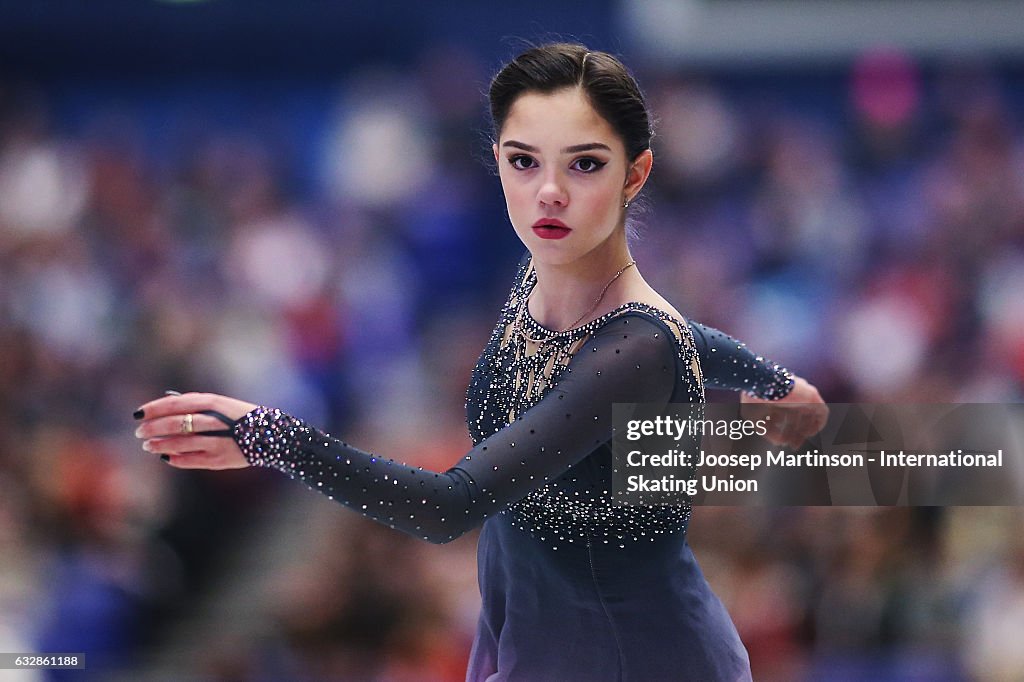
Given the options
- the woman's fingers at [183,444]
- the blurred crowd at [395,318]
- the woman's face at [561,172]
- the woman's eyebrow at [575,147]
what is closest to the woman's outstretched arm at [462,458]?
the woman's fingers at [183,444]

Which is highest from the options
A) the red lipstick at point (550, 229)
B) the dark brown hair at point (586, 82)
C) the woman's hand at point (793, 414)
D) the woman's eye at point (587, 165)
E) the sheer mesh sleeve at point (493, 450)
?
the dark brown hair at point (586, 82)

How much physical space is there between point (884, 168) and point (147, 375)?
3.68 meters

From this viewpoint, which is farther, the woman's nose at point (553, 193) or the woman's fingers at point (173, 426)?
the woman's nose at point (553, 193)

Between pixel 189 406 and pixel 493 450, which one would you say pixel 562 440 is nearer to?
pixel 493 450

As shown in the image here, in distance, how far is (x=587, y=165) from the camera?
1.98 metres

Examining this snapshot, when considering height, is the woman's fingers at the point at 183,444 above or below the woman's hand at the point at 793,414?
below

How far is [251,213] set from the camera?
19.3 ft

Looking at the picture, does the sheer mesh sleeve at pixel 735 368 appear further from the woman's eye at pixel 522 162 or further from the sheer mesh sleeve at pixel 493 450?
the woman's eye at pixel 522 162

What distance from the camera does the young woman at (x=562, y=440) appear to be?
178 cm

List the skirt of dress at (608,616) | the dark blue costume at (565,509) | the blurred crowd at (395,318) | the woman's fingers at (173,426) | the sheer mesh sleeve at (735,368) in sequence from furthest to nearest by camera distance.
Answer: the blurred crowd at (395,318)
the sheer mesh sleeve at (735,368)
the skirt of dress at (608,616)
the dark blue costume at (565,509)
the woman's fingers at (173,426)

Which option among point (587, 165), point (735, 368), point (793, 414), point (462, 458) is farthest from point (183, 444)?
point (793, 414)

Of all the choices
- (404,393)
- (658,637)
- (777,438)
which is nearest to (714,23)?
(404,393)

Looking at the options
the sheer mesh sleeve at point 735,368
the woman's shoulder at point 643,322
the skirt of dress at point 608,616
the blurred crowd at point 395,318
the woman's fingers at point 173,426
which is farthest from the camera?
the blurred crowd at point 395,318

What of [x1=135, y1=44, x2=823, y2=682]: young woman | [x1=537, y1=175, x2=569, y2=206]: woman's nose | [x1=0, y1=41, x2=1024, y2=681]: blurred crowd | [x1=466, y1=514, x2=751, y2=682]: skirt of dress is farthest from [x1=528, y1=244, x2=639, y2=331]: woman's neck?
[x1=466, y1=514, x2=751, y2=682]: skirt of dress
